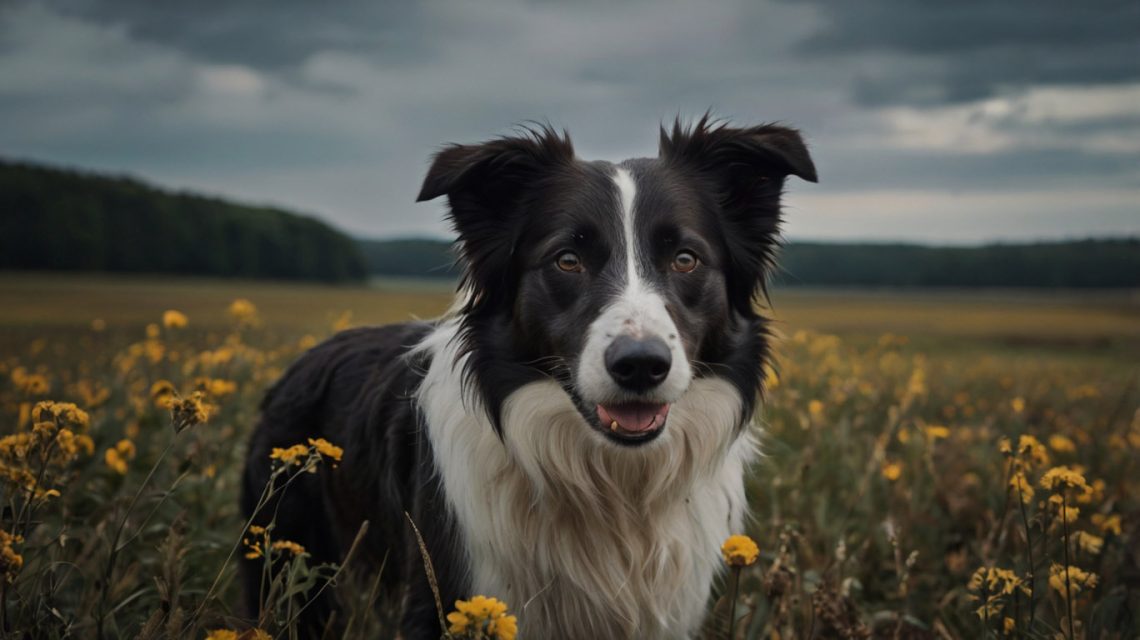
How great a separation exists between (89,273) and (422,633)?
8.83 meters

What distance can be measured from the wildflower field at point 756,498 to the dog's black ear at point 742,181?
251 mm

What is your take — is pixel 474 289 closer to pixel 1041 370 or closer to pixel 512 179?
pixel 512 179

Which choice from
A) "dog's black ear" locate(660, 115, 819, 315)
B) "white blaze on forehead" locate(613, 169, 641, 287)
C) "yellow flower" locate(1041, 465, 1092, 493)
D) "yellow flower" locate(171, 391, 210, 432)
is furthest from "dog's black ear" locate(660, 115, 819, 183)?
"yellow flower" locate(171, 391, 210, 432)

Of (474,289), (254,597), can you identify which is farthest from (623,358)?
(254,597)

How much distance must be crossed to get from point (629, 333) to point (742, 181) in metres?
1.24

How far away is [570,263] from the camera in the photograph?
293cm

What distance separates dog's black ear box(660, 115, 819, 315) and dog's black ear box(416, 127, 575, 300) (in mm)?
501

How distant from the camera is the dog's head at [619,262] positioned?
2594mm

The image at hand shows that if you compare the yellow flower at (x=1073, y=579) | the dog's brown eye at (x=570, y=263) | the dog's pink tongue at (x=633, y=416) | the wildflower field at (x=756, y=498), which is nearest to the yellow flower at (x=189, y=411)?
the wildflower field at (x=756, y=498)

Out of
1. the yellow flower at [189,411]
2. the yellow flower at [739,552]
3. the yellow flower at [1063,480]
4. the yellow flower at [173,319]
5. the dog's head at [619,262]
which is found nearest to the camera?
the yellow flower at [739,552]

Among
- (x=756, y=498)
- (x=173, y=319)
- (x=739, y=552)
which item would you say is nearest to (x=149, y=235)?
(x=173, y=319)

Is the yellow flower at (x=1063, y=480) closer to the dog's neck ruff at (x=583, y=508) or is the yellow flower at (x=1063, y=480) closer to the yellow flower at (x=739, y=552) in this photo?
the yellow flower at (x=739, y=552)

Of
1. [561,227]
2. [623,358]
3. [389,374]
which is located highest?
[561,227]

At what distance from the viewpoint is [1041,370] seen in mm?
9562
